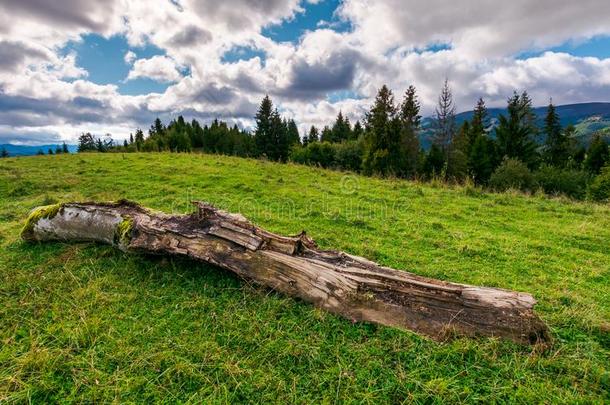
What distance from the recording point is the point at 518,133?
42281 millimetres

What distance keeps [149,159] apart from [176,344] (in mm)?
18965

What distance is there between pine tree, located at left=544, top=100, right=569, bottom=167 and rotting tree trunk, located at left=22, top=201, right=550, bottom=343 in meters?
60.8

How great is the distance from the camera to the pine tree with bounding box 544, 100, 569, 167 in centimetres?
5041

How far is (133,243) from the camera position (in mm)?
4797

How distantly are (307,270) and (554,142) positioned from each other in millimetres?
64110

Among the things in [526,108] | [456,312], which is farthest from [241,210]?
[526,108]

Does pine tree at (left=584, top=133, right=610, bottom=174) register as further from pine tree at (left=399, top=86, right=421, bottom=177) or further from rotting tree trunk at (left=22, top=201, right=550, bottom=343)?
rotting tree trunk at (left=22, top=201, right=550, bottom=343)

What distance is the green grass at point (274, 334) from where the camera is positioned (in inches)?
109

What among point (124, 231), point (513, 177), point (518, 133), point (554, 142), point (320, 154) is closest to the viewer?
point (124, 231)

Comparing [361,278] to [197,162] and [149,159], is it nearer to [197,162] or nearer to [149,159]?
[197,162]

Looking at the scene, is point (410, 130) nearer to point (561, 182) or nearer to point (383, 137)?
point (383, 137)

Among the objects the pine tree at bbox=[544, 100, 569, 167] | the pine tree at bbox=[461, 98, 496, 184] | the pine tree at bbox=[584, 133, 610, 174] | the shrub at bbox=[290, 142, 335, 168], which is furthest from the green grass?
the pine tree at bbox=[584, 133, 610, 174]

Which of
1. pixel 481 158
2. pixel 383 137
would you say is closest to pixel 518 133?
pixel 481 158

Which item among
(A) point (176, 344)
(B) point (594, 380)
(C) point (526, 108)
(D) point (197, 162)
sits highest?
(C) point (526, 108)
